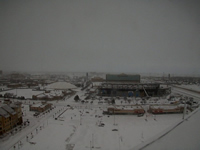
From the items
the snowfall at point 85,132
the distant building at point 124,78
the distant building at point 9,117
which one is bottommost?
the snowfall at point 85,132

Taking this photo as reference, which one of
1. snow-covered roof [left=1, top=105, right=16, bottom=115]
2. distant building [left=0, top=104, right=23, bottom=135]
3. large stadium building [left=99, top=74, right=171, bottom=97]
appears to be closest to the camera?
distant building [left=0, top=104, right=23, bottom=135]

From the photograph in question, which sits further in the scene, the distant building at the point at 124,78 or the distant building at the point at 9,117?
the distant building at the point at 124,78

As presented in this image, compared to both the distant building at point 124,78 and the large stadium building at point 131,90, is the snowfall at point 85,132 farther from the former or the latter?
the distant building at point 124,78

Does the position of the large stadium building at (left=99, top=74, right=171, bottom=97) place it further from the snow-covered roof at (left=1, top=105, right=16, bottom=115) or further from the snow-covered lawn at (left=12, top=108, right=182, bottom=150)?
the snow-covered roof at (left=1, top=105, right=16, bottom=115)

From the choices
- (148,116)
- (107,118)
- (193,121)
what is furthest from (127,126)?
(193,121)

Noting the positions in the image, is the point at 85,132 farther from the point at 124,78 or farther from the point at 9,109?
the point at 124,78

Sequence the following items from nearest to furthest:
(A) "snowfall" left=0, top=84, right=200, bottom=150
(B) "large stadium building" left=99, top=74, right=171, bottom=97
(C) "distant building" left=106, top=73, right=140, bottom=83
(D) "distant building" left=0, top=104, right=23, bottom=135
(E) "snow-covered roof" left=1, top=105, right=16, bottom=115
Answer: (A) "snowfall" left=0, top=84, right=200, bottom=150 → (D) "distant building" left=0, top=104, right=23, bottom=135 → (E) "snow-covered roof" left=1, top=105, right=16, bottom=115 → (B) "large stadium building" left=99, top=74, right=171, bottom=97 → (C) "distant building" left=106, top=73, right=140, bottom=83

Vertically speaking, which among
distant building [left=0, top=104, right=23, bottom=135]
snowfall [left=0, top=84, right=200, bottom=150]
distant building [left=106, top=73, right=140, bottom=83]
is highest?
distant building [left=106, top=73, right=140, bottom=83]

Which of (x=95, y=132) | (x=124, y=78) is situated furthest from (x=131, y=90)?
(x=95, y=132)

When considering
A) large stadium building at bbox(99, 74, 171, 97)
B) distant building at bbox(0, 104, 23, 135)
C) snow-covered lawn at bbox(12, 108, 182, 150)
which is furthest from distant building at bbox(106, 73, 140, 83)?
distant building at bbox(0, 104, 23, 135)

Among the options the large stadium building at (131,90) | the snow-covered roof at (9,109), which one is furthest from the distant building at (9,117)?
the large stadium building at (131,90)

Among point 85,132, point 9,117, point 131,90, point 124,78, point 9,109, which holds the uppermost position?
point 124,78
